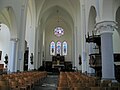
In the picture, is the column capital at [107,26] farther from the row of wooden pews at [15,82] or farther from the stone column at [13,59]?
the stone column at [13,59]

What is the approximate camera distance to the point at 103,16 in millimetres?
9016

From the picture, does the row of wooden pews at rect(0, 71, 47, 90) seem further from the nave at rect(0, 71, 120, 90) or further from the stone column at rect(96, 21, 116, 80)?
the stone column at rect(96, 21, 116, 80)

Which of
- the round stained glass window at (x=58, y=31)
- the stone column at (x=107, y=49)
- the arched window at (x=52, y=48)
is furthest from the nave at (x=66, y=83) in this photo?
the round stained glass window at (x=58, y=31)

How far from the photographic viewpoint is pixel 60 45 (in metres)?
39.1

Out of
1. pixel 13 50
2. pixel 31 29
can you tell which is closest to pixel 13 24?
pixel 13 50

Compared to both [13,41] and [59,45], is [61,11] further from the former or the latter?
[13,41]

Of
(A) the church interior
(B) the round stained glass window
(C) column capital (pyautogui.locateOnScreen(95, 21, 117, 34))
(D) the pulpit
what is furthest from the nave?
(B) the round stained glass window

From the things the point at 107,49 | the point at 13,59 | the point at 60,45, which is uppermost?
the point at 60,45

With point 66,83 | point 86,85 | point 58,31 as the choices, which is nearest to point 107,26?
point 66,83

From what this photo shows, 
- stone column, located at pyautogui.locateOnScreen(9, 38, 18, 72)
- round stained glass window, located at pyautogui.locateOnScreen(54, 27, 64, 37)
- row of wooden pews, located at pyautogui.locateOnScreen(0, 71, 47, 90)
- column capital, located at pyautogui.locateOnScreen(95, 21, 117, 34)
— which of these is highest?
round stained glass window, located at pyautogui.locateOnScreen(54, 27, 64, 37)

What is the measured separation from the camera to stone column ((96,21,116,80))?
8.62 meters

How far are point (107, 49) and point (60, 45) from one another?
30387 millimetres

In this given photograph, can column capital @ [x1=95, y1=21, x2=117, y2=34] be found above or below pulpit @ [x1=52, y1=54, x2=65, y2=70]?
above

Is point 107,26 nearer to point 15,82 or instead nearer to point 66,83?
point 66,83
